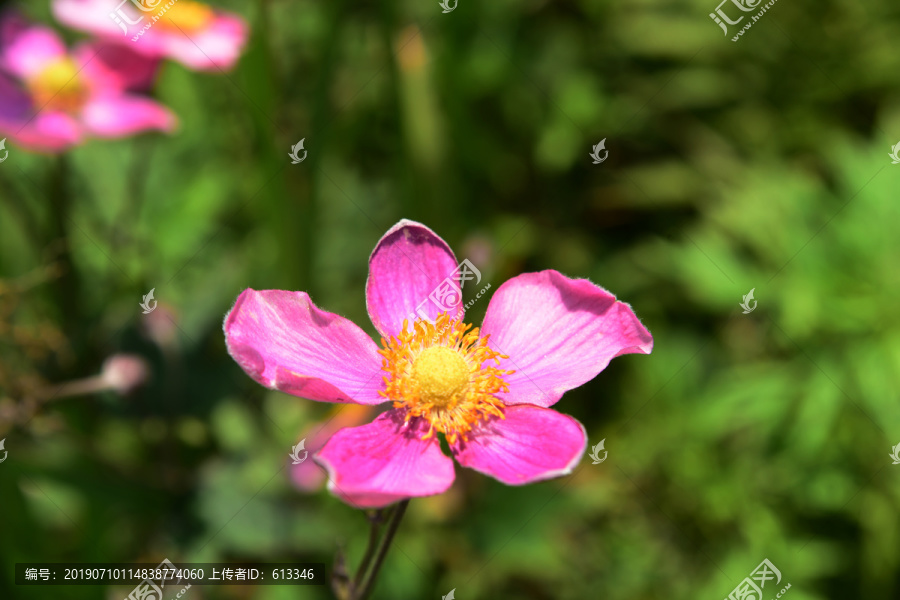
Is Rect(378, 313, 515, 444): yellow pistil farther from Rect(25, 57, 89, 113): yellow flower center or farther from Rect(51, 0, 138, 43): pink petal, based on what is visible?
Rect(25, 57, 89, 113): yellow flower center

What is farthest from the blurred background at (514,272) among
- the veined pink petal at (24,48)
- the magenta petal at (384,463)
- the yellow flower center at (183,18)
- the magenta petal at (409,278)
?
the magenta petal at (384,463)

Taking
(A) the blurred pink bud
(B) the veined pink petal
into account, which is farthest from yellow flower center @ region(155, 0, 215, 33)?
(A) the blurred pink bud

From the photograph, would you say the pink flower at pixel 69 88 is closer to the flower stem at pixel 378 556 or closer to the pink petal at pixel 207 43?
the pink petal at pixel 207 43

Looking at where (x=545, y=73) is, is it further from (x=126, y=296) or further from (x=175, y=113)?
(x=126, y=296)

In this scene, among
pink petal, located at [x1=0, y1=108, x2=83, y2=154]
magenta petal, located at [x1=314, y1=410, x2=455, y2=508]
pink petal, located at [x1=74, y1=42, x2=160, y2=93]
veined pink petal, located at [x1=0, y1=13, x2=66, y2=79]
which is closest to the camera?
magenta petal, located at [x1=314, y1=410, x2=455, y2=508]

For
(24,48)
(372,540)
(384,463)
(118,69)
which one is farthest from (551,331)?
(24,48)

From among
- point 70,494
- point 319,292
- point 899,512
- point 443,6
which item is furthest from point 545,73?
point 70,494
